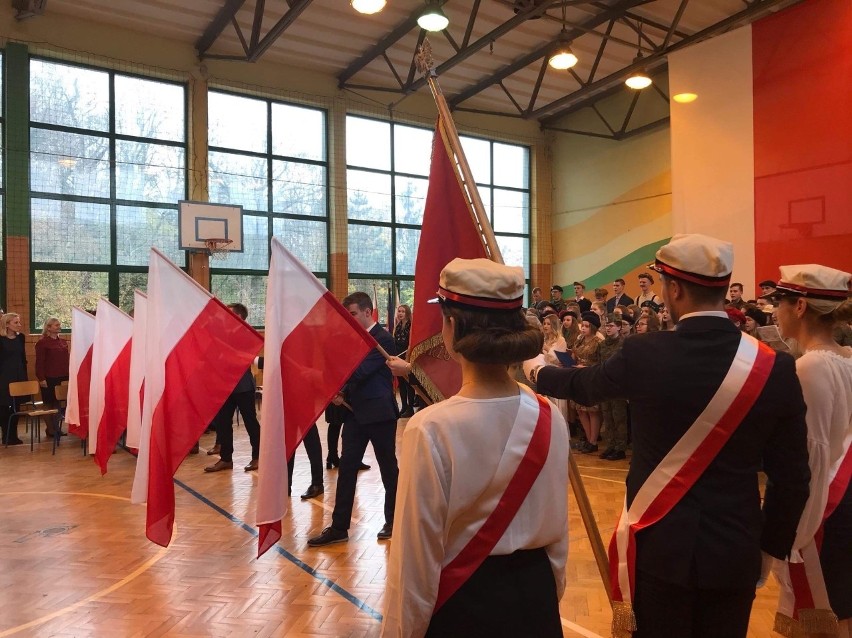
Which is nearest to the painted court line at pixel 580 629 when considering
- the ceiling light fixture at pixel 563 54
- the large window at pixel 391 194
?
the ceiling light fixture at pixel 563 54

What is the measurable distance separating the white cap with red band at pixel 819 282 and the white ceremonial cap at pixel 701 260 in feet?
1.85

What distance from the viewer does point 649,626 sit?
170 cm

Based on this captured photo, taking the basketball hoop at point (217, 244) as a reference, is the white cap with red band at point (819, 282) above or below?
below

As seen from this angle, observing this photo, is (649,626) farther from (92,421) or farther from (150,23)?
(150,23)

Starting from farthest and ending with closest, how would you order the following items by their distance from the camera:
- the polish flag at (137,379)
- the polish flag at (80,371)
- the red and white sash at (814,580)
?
the polish flag at (80,371), the polish flag at (137,379), the red and white sash at (814,580)

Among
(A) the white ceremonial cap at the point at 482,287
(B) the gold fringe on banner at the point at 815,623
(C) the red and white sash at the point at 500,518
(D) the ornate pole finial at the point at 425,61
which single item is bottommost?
(B) the gold fringe on banner at the point at 815,623

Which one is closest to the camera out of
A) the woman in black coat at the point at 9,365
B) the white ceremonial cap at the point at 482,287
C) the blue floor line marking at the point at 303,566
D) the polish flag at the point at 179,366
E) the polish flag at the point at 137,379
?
the white ceremonial cap at the point at 482,287

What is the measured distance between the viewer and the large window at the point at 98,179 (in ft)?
36.8

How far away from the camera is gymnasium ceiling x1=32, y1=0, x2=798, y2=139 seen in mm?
11055

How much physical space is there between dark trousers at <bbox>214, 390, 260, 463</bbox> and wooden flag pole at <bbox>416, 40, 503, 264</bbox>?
181 inches

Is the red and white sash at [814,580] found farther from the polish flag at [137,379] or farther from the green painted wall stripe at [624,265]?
the green painted wall stripe at [624,265]

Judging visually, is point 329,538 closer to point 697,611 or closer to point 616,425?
point 697,611

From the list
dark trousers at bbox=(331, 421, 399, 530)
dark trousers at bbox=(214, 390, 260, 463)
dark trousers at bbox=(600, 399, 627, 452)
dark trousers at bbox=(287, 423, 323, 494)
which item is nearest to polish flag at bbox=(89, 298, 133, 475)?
dark trousers at bbox=(214, 390, 260, 463)

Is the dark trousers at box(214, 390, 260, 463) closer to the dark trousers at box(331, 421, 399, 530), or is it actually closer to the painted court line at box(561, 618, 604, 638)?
the dark trousers at box(331, 421, 399, 530)
